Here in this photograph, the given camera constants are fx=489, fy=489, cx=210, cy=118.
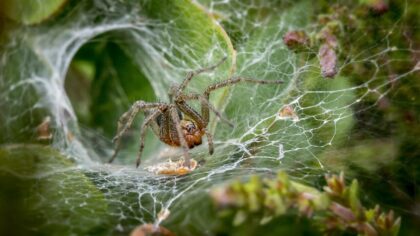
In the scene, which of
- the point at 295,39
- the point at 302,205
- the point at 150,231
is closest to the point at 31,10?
the point at 295,39

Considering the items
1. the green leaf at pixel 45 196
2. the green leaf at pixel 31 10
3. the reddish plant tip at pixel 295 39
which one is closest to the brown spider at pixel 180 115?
the reddish plant tip at pixel 295 39

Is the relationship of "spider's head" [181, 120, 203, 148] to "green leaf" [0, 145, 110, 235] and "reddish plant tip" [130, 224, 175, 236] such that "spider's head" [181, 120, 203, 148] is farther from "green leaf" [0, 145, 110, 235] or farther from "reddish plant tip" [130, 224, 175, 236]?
"reddish plant tip" [130, 224, 175, 236]

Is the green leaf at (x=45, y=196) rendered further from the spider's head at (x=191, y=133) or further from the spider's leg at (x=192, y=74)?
the spider's leg at (x=192, y=74)

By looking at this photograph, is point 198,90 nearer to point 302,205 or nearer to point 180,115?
point 180,115

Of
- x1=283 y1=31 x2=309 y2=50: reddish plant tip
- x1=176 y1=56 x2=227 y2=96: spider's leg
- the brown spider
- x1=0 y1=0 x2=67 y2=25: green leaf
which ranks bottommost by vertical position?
the brown spider

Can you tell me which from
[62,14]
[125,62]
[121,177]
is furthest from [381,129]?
[62,14]

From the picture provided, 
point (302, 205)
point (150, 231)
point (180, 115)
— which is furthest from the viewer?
point (180, 115)

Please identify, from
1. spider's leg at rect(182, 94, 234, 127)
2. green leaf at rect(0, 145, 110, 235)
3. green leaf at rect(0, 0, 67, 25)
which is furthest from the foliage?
green leaf at rect(0, 0, 67, 25)
